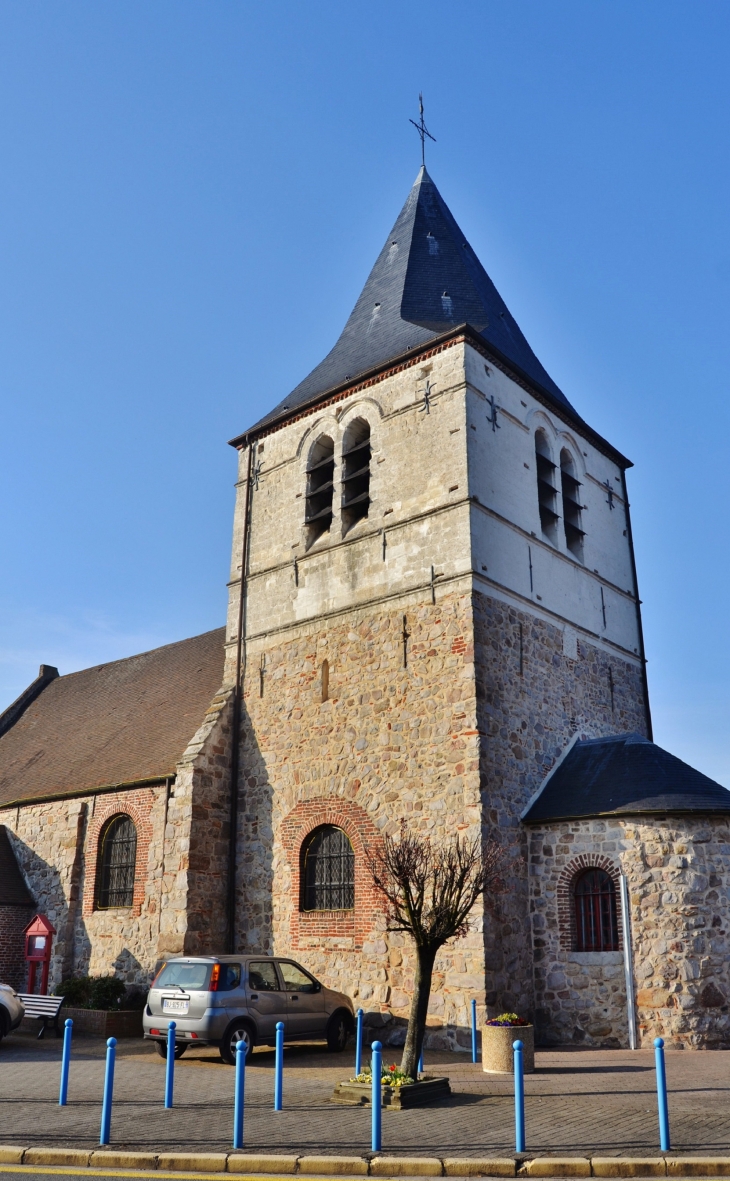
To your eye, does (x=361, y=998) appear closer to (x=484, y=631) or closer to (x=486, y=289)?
(x=484, y=631)

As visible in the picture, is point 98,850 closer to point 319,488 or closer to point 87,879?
point 87,879

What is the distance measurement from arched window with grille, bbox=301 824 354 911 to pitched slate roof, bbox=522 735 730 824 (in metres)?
3.13

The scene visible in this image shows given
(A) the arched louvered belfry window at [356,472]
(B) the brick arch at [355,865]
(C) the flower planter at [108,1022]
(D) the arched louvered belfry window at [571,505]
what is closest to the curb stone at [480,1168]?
(B) the brick arch at [355,865]

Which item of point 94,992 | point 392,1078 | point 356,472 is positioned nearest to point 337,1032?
point 392,1078

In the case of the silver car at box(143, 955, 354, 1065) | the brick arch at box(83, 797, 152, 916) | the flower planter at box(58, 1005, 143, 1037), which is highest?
the brick arch at box(83, 797, 152, 916)

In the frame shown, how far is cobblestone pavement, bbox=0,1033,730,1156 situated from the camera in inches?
301

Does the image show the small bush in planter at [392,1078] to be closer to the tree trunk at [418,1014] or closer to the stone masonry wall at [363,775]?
the tree trunk at [418,1014]

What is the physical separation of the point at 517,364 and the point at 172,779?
34.6ft

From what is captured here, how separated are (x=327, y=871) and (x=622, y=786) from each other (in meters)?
5.16

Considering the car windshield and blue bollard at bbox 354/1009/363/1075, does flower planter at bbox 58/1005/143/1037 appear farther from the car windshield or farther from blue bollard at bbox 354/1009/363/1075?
blue bollard at bbox 354/1009/363/1075

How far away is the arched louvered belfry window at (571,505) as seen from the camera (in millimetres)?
19266

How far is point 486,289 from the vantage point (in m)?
21.5

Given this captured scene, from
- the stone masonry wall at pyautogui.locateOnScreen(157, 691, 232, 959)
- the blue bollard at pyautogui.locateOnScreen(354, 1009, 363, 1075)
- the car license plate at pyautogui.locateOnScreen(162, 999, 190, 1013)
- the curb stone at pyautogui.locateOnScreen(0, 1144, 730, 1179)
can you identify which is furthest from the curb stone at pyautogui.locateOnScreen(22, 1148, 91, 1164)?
the stone masonry wall at pyautogui.locateOnScreen(157, 691, 232, 959)

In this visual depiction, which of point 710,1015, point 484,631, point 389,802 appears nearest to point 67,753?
point 389,802
